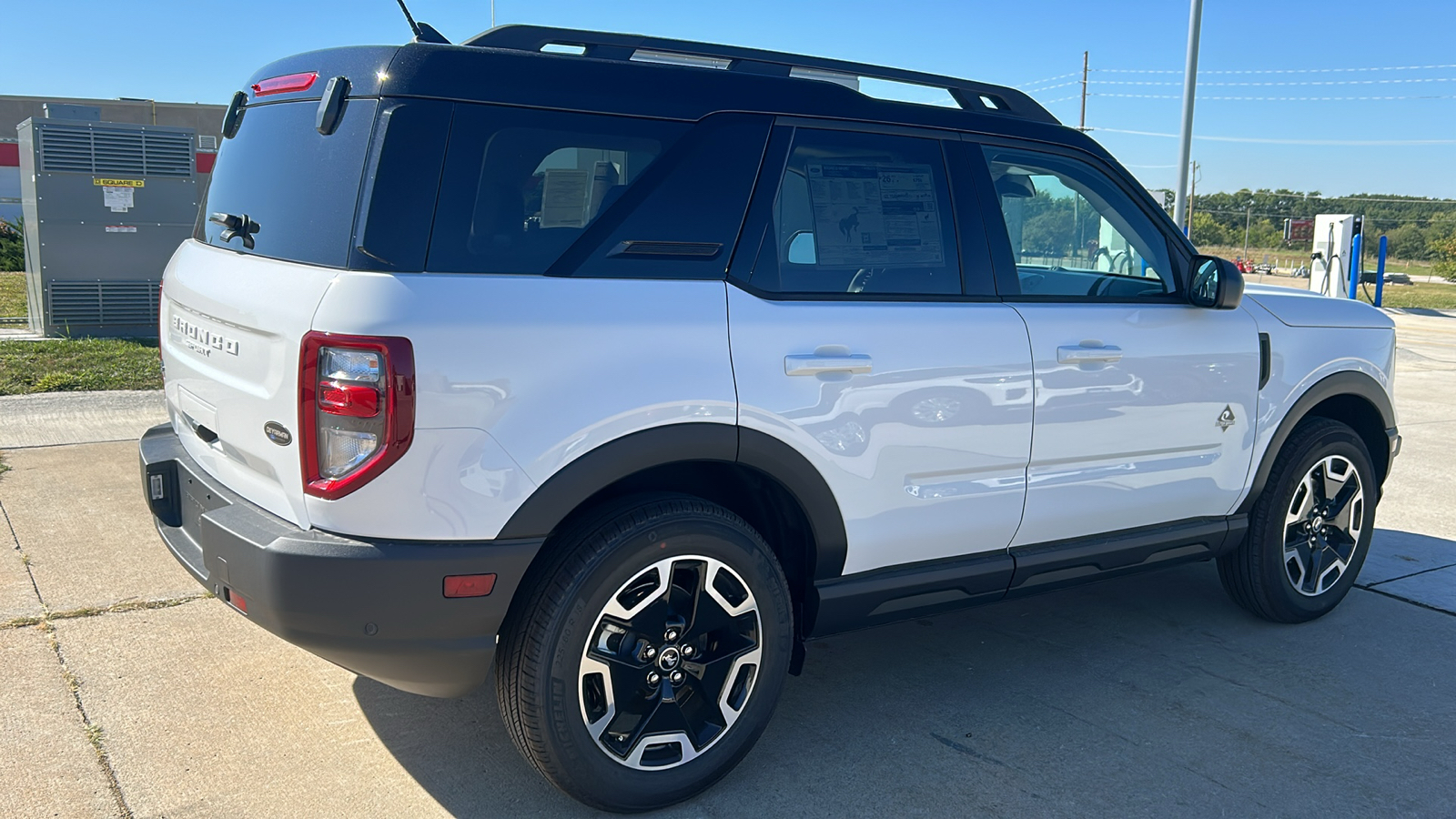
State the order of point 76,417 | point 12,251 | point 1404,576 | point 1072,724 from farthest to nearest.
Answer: point 12,251, point 76,417, point 1404,576, point 1072,724

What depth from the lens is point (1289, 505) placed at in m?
4.42

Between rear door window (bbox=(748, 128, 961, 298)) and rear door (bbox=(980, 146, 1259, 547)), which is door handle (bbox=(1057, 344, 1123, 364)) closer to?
rear door (bbox=(980, 146, 1259, 547))

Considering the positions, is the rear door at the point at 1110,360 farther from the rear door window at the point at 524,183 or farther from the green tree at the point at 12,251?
the green tree at the point at 12,251

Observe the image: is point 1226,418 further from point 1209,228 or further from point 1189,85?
point 1209,228

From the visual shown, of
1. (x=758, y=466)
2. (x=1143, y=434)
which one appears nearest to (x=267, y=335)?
(x=758, y=466)

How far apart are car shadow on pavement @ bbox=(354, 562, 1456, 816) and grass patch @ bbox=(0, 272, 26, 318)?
1176 centimetres

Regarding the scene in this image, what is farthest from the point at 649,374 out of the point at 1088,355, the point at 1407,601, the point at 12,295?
the point at 12,295

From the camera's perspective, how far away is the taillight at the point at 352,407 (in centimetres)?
249

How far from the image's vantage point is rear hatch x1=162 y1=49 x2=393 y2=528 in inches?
104

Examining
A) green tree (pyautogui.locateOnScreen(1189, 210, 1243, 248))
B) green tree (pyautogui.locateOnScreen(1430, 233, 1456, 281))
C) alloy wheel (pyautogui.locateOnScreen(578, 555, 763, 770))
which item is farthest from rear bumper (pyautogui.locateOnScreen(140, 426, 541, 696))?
green tree (pyautogui.locateOnScreen(1189, 210, 1243, 248))

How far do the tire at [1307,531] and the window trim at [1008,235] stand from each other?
38.0 inches

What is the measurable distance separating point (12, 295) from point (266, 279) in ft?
49.9

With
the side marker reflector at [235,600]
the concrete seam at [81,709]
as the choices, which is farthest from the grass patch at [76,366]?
the side marker reflector at [235,600]

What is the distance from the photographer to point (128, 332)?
11.1 meters
